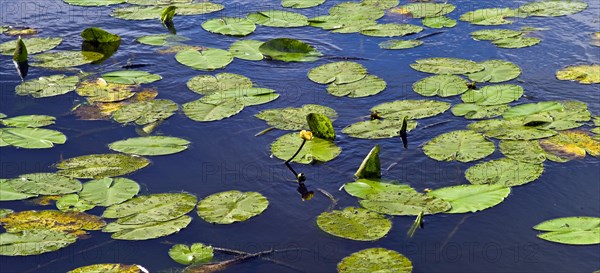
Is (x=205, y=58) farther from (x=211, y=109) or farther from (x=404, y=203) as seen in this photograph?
(x=404, y=203)

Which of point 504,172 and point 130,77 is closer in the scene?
point 504,172

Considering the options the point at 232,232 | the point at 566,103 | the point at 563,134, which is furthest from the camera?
the point at 566,103

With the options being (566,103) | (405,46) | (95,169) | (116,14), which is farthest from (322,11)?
(95,169)

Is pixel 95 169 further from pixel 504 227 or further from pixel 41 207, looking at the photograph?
pixel 504 227

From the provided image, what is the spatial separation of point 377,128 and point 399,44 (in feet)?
6.15

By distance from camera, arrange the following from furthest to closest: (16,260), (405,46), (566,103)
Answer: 1. (405,46)
2. (566,103)
3. (16,260)

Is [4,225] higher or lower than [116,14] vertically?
lower

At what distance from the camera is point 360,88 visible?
6.55 metres

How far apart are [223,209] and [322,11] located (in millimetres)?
4176

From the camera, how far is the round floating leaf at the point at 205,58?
7008mm

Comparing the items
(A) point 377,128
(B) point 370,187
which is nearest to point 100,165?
(B) point 370,187

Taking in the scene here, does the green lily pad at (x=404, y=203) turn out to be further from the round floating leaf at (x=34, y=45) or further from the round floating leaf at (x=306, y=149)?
the round floating leaf at (x=34, y=45)

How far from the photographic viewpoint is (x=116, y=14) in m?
8.34

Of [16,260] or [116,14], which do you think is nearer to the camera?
[16,260]
